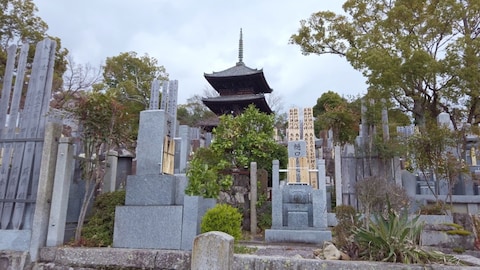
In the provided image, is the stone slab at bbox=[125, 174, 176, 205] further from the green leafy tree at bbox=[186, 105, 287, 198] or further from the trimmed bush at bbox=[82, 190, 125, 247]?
the green leafy tree at bbox=[186, 105, 287, 198]

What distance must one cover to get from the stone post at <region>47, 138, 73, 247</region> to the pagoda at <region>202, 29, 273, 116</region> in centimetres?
1743

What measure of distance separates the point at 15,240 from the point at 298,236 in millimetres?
5040

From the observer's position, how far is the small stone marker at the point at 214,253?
222 cm

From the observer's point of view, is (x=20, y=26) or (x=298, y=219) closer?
(x=298, y=219)

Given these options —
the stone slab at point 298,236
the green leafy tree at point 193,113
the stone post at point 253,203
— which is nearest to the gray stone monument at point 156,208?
the stone slab at point 298,236

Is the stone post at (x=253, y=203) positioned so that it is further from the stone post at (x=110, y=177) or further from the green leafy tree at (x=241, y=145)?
the stone post at (x=110, y=177)

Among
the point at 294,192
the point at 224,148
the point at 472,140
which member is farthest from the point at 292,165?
the point at 472,140

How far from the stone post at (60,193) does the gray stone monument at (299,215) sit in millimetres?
4021

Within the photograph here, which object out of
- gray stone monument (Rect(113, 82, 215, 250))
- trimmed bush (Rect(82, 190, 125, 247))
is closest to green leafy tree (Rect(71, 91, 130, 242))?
trimmed bush (Rect(82, 190, 125, 247))

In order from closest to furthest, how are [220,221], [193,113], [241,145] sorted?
1. [220,221]
2. [241,145]
3. [193,113]

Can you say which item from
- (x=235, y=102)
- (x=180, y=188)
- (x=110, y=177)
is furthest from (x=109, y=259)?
(x=235, y=102)

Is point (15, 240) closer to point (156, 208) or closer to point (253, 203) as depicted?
point (156, 208)

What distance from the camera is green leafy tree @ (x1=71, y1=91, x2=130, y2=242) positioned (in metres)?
5.02

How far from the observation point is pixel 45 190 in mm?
4707
